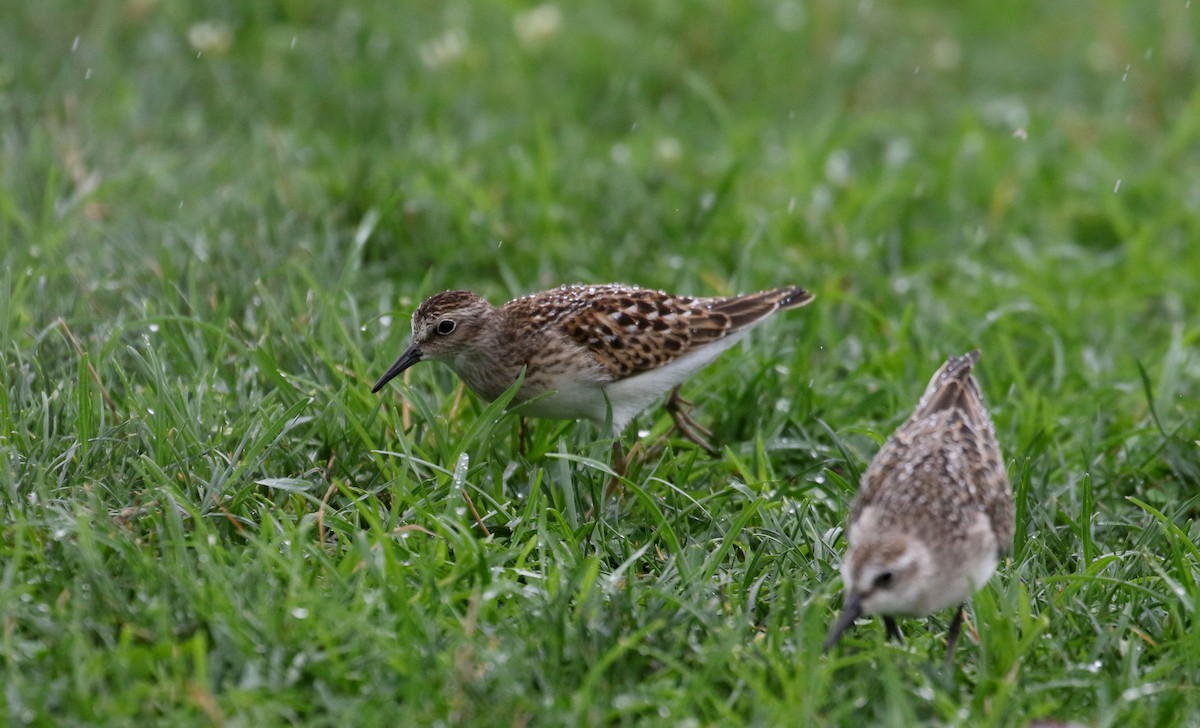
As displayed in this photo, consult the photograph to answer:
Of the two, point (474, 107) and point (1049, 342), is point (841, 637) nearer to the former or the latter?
point (1049, 342)

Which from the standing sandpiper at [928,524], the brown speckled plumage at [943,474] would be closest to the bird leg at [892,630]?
the standing sandpiper at [928,524]

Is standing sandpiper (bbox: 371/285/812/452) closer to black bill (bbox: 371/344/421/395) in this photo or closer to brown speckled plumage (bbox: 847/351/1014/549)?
black bill (bbox: 371/344/421/395)

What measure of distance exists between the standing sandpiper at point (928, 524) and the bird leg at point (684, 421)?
4.58ft

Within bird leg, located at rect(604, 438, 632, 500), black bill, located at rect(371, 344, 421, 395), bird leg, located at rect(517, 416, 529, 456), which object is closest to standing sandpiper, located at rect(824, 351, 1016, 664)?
bird leg, located at rect(604, 438, 632, 500)

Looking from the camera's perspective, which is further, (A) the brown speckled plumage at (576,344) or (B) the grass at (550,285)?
(A) the brown speckled plumage at (576,344)

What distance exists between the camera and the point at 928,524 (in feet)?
16.1

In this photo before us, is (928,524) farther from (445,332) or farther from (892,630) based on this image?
(445,332)

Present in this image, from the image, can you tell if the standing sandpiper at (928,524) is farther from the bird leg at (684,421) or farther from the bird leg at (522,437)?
the bird leg at (522,437)

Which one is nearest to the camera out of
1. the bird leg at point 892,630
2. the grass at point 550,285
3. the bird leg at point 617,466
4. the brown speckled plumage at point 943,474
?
the grass at point 550,285

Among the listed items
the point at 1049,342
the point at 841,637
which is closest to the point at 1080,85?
the point at 1049,342

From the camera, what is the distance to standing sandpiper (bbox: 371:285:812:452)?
20.6ft

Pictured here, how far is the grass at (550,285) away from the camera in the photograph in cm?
471

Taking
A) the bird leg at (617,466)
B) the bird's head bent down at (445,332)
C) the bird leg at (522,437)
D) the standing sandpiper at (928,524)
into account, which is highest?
the bird's head bent down at (445,332)

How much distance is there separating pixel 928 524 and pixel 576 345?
2.03 metres
